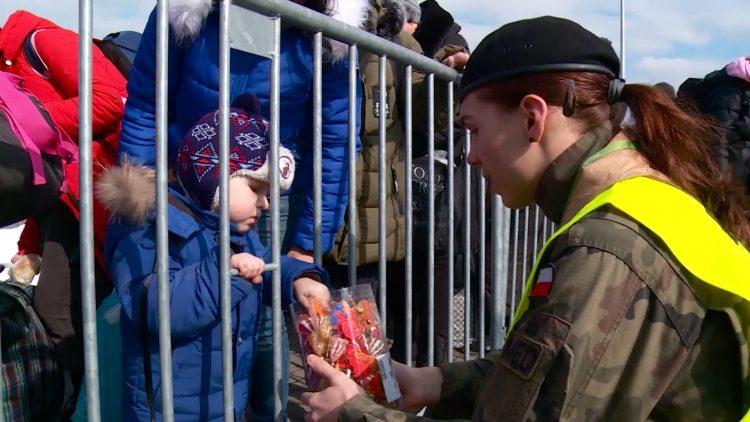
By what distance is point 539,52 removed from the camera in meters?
1.59

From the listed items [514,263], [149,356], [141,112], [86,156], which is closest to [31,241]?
[141,112]

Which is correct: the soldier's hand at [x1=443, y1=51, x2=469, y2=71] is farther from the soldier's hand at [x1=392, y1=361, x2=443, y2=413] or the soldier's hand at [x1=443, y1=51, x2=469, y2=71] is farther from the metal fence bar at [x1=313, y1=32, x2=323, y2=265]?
the soldier's hand at [x1=392, y1=361, x2=443, y2=413]

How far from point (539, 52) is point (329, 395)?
83 cm

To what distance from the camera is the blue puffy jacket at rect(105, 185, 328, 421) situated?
1.95 m

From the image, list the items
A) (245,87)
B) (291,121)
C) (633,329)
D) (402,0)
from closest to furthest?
(633,329) → (245,87) → (291,121) → (402,0)

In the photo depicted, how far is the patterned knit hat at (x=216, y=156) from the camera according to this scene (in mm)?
2076

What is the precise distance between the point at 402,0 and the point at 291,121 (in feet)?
4.94

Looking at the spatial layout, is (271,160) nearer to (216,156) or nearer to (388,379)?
(216,156)

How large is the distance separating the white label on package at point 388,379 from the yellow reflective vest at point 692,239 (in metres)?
0.36

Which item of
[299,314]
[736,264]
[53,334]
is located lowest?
[53,334]

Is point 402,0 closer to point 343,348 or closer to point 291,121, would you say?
point 291,121

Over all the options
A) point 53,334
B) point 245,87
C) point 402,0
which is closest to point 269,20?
point 245,87

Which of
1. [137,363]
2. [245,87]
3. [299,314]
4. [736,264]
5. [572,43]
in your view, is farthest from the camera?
[245,87]

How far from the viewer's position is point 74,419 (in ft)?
8.49
